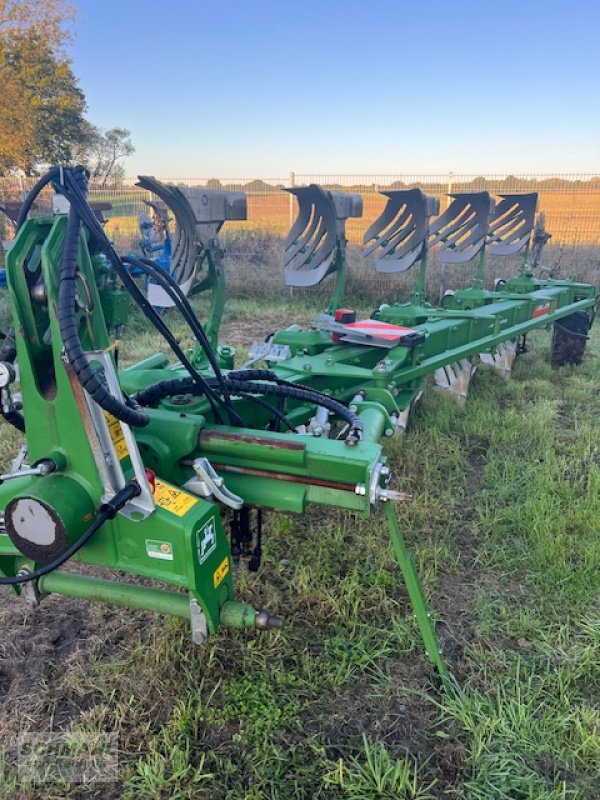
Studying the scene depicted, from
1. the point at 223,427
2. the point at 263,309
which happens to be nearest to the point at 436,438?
the point at 223,427

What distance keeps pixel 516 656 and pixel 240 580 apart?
126 cm

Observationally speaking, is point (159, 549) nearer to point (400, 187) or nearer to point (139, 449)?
point (139, 449)

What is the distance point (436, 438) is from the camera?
14.5 ft

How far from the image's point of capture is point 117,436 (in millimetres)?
1833

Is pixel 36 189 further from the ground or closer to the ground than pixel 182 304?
further from the ground

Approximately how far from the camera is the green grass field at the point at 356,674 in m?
1.92

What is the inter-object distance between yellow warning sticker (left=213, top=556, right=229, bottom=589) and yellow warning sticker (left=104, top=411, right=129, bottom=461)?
1.61 ft

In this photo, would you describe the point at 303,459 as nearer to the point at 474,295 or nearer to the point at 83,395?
the point at 83,395

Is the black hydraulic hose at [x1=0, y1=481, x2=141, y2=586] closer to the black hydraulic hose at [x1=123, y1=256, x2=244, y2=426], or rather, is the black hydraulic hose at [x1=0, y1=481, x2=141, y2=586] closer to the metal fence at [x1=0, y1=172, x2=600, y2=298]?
the black hydraulic hose at [x1=123, y1=256, x2=244, y2=426]

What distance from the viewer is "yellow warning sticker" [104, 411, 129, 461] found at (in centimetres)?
180

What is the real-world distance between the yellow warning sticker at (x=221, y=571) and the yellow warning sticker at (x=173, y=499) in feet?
0.81

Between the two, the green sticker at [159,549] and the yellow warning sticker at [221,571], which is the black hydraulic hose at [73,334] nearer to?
the green sticker at [159,549]

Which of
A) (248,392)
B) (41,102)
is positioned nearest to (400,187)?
(248,392)

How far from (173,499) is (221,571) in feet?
1.00
